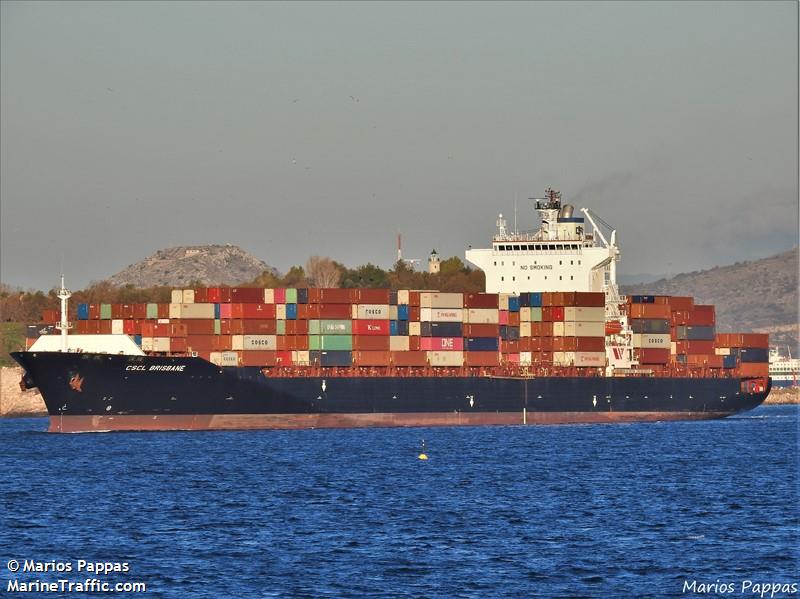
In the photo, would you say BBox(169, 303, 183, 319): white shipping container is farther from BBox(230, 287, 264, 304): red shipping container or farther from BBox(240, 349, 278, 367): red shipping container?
BBox(240, 349, 278, 367): red shipping container

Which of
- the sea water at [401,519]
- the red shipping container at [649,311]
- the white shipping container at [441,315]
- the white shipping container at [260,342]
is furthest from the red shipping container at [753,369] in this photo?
the white shipping container at [260,342]

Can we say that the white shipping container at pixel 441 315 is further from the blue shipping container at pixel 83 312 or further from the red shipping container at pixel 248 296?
the blue shipping container at pixel 83 312

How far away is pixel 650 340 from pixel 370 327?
21.8m

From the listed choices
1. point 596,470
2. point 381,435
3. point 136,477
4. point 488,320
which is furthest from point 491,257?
point 136,477

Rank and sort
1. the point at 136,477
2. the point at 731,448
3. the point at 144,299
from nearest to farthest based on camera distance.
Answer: the point at 136,477, the point at 731,448, the point at 144,299

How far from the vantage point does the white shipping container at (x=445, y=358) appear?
3578 inches

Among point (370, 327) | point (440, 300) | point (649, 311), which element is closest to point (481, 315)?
point (440, 300)

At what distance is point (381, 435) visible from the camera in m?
86.8

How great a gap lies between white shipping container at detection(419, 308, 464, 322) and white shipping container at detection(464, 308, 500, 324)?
30.7 inches

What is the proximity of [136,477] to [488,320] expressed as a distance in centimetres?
3923

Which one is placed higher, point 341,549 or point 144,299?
point 144,299

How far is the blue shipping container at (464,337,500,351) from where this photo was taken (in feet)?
303

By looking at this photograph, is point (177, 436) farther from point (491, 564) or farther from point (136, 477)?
point (491, 564)

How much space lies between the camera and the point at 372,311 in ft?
293
